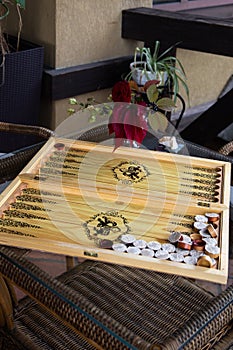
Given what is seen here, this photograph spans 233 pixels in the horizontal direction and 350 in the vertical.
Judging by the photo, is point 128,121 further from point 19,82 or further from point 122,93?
point 19,82

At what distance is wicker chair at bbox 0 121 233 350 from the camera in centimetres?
115

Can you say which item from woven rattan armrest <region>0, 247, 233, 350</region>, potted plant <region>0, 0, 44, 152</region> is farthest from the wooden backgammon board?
potted plant <region>0, 0, 44, 152</region>

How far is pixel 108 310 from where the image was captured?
5.02ft

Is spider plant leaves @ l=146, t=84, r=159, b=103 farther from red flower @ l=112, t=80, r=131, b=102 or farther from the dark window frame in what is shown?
the dark window frame

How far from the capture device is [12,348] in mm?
1435

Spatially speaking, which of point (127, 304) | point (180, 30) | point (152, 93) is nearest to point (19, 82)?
point (180, 30)

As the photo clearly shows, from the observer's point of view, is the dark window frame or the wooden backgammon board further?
the dark window frame

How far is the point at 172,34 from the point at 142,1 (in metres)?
0.38

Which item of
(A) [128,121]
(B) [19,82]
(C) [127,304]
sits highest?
(A) [128,121]

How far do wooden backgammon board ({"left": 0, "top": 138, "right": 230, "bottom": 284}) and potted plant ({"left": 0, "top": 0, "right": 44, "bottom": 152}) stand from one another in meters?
1.03

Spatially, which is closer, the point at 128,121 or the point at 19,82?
the point at 128,121

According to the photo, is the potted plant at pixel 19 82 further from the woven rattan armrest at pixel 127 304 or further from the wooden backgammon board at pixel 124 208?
the woven rattan armrest at pixel 127 304

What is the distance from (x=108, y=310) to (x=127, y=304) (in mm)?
65

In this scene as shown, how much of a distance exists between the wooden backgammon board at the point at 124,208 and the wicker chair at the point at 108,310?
3.8 inches
